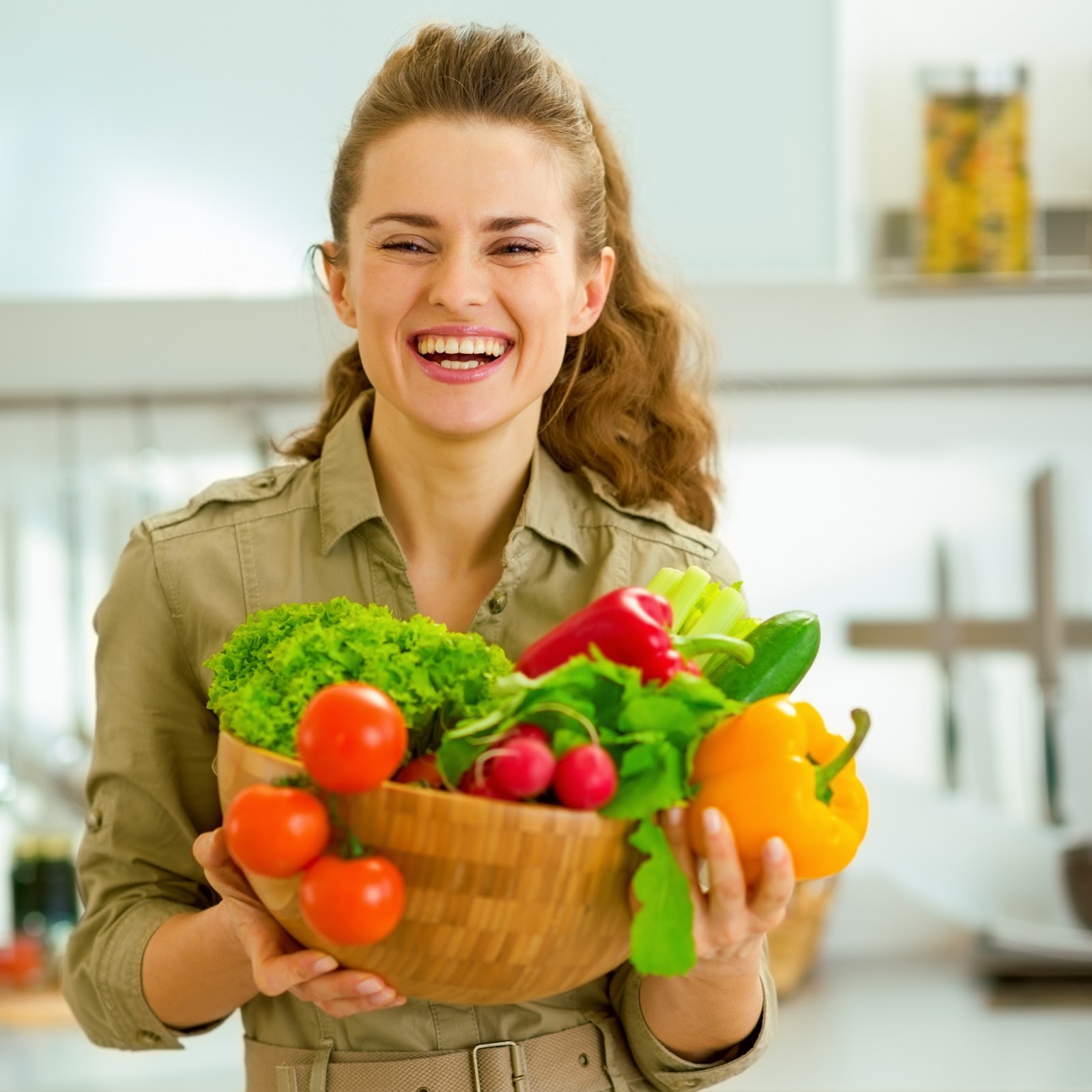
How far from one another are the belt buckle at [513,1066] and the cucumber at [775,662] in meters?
0.32

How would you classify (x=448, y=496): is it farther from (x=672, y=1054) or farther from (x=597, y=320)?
(x=672, y=1054)

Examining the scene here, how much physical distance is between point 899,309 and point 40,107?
1.05 metres

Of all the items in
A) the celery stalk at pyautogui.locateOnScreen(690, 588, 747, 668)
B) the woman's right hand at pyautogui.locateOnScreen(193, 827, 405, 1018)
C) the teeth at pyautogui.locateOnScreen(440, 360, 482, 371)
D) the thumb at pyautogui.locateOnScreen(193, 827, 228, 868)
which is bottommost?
the woman's right hand at pyautogui.locateOnScreen(193, 827, 405, 1018)

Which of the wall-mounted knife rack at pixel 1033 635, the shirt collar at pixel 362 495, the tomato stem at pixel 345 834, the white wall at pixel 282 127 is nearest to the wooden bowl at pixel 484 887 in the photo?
the tomato stem at pixel 345 834

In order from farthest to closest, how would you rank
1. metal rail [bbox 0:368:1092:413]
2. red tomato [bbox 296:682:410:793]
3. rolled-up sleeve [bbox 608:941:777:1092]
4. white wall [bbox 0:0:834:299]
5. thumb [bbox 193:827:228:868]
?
metal rail [bbox 0:368:1092:413] → white wall [bbox 0:0:834:299] → rolled-up sleeve [bbox 608:941:777:1092] → thumb [bbox 193:827:228:868] → red tomato [bbox 296:682:410:793]

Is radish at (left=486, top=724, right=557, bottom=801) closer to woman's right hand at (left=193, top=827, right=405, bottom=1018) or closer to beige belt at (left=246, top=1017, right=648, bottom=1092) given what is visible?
woman's right hand at (left=193, top=827, right=405, bottom=1018)

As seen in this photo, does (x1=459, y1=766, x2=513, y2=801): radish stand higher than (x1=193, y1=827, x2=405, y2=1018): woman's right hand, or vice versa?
(x1=459, y1=766, x2=513, y2=801): radish

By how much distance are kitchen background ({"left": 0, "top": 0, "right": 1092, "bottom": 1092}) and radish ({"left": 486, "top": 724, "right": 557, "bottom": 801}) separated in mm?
1030

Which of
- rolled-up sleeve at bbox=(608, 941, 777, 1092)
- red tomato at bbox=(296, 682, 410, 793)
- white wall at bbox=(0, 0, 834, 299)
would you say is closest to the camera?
red tomato at bbox=(296, 682, 410, 793)

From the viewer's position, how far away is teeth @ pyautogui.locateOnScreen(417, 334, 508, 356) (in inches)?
40.8

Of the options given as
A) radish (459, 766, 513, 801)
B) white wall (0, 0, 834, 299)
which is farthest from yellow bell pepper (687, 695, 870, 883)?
white wall (0, 0, 834, 299)

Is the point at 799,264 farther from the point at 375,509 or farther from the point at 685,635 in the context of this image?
the point at 685,635

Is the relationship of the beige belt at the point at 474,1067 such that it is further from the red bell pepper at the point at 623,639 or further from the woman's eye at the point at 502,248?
the woman's eye at the point at 502,248

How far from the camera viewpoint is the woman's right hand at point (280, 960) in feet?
2.71
